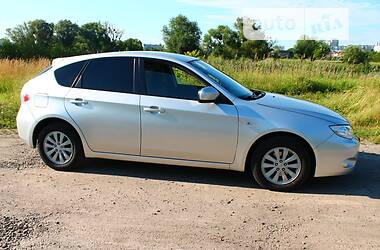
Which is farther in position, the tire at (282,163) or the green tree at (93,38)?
the green tree at (93,38)

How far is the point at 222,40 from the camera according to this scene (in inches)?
2379

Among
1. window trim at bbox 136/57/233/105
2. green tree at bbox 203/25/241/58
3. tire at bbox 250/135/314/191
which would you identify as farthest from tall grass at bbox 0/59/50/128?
green tree at bbox 203/25/241/58

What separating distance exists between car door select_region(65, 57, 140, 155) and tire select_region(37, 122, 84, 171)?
0.71 feet

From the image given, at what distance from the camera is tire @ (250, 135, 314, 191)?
5.01m

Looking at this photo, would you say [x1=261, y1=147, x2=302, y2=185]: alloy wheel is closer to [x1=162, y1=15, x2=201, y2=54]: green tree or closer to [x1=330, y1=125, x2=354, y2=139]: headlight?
[x1=330, y1=125, x2=354, y2=139]: headlight

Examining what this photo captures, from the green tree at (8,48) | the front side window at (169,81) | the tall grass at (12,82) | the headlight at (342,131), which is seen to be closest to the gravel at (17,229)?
the front side window at (169,81)

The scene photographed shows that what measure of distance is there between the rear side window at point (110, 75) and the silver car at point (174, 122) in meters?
0.01

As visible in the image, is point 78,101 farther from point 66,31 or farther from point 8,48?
point 66,31

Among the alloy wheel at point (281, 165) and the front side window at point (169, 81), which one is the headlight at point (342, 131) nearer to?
the alloy wheel at point (281, 165)

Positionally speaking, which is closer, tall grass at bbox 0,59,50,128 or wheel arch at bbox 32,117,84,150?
wheel arch at bbox 32,117,84,150

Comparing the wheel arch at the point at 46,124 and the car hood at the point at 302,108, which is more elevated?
the car hood at the point at 302,108

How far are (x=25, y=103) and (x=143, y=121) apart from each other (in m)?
1.83

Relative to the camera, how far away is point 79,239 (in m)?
3.76

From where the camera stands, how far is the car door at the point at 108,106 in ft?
17.6
